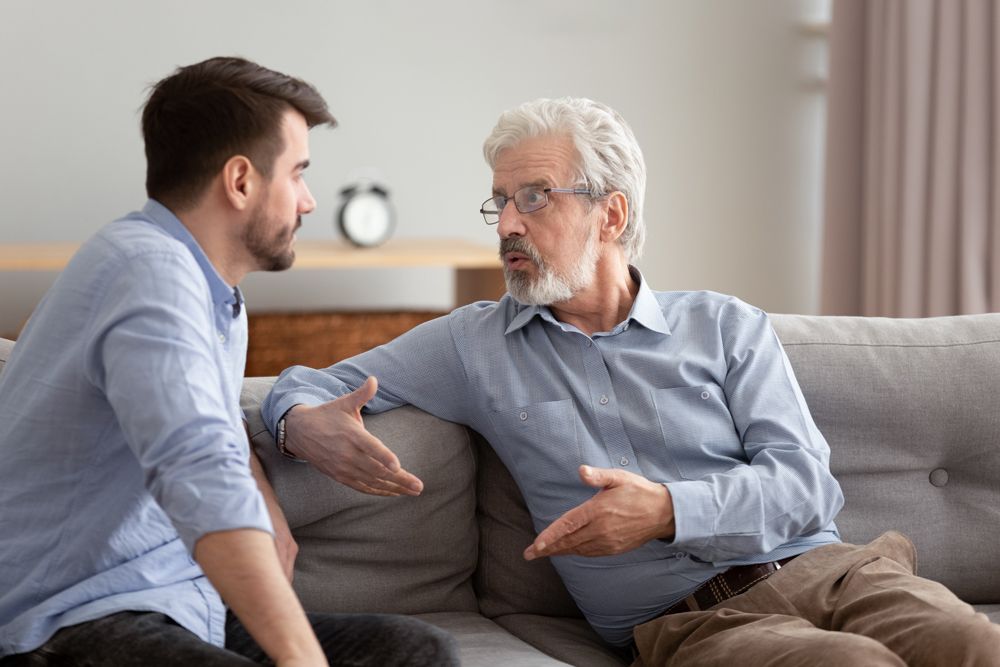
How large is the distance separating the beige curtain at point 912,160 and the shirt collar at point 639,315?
6.70 feet

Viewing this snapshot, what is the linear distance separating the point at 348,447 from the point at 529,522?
14.9 inches

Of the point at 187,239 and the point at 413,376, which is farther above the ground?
the point at 187,239

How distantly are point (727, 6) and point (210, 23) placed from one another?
5.78 ft

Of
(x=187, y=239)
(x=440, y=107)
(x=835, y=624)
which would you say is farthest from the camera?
(x=440, y=107)

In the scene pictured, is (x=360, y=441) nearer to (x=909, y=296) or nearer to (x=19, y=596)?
(x=19, y=596)

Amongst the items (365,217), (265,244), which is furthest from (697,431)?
(365,217)

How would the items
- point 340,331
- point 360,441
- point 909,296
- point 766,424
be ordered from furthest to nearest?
1. point 909,296
2. point 340,331
3. point 766,424
4. point 360,441

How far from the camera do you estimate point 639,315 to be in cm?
188

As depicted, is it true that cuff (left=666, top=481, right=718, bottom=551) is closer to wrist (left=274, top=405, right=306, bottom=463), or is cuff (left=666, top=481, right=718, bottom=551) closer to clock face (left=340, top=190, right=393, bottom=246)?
wrist (left=274, top=405, right=306, bottom=463)

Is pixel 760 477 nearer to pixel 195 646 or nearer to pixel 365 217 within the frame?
pixel 195 646

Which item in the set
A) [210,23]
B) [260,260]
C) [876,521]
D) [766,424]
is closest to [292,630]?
[260,260]

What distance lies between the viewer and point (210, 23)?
374 centimetres

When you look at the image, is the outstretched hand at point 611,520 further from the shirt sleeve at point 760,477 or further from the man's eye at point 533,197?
the man's eye at point 533,197

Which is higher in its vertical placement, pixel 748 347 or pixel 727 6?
pixel 727 6
